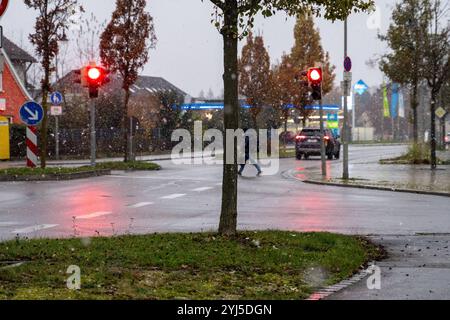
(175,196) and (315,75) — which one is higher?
(315,75)

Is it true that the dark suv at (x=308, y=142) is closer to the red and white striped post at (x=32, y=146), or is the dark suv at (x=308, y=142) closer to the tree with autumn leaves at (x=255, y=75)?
the tree with autumn leaves at (x=255, y=75)

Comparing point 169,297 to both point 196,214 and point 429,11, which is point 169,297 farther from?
point 429,11

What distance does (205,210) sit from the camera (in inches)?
632

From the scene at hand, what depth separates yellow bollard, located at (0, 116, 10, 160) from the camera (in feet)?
131

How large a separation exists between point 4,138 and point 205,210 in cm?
2672

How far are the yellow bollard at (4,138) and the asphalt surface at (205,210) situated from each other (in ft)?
55.6

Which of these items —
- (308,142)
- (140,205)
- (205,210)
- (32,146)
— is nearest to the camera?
(205,210)

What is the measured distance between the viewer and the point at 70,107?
164 ft

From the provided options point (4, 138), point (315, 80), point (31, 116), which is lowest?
point (4, 138)

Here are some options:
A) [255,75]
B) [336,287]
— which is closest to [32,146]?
[336,287]

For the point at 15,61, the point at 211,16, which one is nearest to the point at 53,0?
the point at 211,16

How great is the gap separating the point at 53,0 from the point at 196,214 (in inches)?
607

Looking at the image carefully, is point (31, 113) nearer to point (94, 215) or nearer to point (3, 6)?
point (94, 215)

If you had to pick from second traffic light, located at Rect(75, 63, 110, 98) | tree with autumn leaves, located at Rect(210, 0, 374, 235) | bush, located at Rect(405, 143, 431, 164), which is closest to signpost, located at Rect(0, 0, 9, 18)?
tree with autumn leaves, located at Rect(210, 0, 374, 235)
